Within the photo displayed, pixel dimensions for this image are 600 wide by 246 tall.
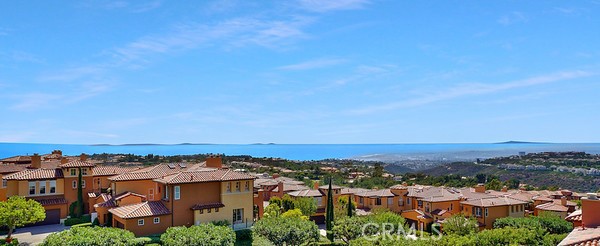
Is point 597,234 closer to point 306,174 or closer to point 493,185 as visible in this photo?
point 493,185

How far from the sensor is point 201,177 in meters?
34.8

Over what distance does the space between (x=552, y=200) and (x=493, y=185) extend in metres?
20.3

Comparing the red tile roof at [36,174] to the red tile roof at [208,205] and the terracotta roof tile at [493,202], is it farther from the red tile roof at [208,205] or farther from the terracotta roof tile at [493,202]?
the terracotta roof tile at [493,202]

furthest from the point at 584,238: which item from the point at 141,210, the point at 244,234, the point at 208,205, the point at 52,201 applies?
the point at 52,201

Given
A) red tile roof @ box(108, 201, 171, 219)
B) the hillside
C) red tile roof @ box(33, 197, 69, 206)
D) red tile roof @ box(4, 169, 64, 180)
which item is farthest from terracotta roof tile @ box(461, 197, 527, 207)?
the hillside

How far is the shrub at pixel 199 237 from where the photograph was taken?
26.0m

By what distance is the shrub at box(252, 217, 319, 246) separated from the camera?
100 ft

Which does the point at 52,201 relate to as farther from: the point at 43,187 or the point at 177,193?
the point at 177,193

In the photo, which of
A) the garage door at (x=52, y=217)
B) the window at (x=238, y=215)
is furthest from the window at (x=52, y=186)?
the window at (x=238, y=215)

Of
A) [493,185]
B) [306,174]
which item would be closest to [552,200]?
[493,185]

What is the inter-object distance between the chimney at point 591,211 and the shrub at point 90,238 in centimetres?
2241

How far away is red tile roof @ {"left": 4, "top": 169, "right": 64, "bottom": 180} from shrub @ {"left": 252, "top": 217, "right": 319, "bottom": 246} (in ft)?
65.3

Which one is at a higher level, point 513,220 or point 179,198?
point 179,198

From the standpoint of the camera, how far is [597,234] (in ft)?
36.2
